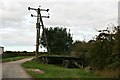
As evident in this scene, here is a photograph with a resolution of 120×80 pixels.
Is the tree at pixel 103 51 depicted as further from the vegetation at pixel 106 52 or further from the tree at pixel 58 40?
the tree at pixel 58 40

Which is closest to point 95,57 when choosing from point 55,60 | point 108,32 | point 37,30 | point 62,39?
point 108,32

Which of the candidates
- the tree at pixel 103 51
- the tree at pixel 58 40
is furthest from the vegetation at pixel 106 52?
the tree at pixel 58 40

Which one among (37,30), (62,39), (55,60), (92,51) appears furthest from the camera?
(62,39)

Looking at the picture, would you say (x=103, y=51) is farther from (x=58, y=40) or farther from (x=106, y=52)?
(x=58, y=40)

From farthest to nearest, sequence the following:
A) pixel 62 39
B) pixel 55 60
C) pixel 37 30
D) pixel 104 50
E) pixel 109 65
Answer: pixel 62 39 < pixel 55 60 < pixel 37 30 < pixel 104 50 < pixel 109 65

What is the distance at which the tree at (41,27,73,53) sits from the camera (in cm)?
11362

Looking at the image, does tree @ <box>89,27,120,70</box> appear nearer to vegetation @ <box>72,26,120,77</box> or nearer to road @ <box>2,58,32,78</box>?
vegetation @ <box>72,26,120,77</box>

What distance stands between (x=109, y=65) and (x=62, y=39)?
294 ft

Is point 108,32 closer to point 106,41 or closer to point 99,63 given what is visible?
point 106,41

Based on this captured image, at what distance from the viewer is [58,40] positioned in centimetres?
11675

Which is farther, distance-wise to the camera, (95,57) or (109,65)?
(95,57)

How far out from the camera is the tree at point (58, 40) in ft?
373

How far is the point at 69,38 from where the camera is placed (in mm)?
122188

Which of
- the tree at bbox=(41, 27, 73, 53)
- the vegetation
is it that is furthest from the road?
the tree at bbox=(41, 27, 73, 53)
